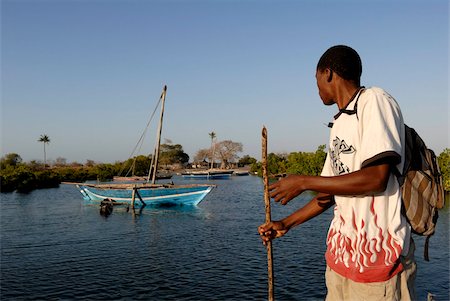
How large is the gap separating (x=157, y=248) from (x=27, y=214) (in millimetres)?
20925

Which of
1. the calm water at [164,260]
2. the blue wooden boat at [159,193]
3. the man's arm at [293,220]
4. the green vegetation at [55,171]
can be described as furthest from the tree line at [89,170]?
the man's arm at [293,220]

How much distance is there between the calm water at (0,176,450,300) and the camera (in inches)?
593

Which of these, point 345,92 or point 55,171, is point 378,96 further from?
point 55,171

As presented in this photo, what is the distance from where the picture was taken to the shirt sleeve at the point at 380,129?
6.18 feet

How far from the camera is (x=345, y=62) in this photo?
2227mm

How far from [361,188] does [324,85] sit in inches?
29.4

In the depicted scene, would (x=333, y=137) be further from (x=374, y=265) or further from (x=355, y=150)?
(x=374, y=265)

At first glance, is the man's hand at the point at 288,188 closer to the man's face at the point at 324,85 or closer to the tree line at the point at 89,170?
the man's face at the point at 324,85

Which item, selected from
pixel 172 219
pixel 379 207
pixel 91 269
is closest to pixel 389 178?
pixel 379 207

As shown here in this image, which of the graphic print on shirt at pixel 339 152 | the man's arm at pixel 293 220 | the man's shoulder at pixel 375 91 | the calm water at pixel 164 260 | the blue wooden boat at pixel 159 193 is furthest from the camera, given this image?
the blue wooden boat at pixel 159 193

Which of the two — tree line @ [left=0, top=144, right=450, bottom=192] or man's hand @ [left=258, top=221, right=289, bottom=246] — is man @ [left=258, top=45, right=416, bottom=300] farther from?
tree line @ [left=0, top=144, right=450, bottom=192]

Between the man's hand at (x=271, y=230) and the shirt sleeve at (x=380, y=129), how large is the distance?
0.98 metres

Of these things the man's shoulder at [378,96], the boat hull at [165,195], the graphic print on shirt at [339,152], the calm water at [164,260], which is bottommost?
the calm water at [164,260]

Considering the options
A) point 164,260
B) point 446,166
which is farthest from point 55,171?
point 446,166
